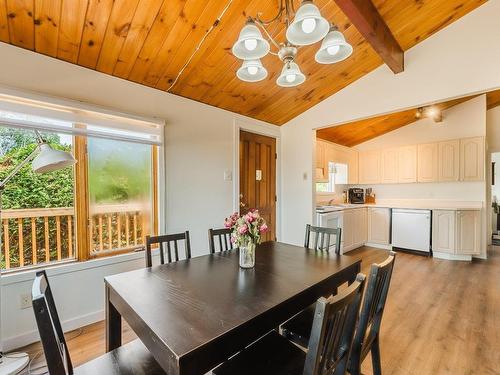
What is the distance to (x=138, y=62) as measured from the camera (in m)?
2.25

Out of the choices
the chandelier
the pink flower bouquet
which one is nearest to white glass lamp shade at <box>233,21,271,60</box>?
the chandelier

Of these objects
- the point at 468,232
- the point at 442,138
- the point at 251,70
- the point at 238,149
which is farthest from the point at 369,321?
the point at 442,138

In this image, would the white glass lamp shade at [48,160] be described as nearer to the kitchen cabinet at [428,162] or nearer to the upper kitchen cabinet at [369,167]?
the upper kitchen cabinet at [369,167]

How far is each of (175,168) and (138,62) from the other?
3.60 feet

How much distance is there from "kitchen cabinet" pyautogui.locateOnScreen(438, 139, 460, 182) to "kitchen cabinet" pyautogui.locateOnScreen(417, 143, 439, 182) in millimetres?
60

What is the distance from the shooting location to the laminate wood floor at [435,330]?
1746 mm

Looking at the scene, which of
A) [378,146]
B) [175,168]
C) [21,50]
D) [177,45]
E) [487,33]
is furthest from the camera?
[378,146]

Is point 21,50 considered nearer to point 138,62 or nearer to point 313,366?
point 138,62

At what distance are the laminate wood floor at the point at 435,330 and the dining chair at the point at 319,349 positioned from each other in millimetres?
879

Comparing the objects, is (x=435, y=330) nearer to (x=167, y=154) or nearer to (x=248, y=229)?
(x=248, y=229)

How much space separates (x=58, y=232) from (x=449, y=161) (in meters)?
5.92

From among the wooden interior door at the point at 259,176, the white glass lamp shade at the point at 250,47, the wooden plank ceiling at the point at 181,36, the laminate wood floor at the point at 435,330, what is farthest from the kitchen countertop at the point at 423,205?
the white glass lamp shade at the point at 250,47

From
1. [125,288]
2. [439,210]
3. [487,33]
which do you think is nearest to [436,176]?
[439,210]

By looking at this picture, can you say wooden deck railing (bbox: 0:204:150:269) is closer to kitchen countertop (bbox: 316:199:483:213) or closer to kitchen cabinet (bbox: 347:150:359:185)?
kitchen countertop (bbox: 316:199:483:213)
